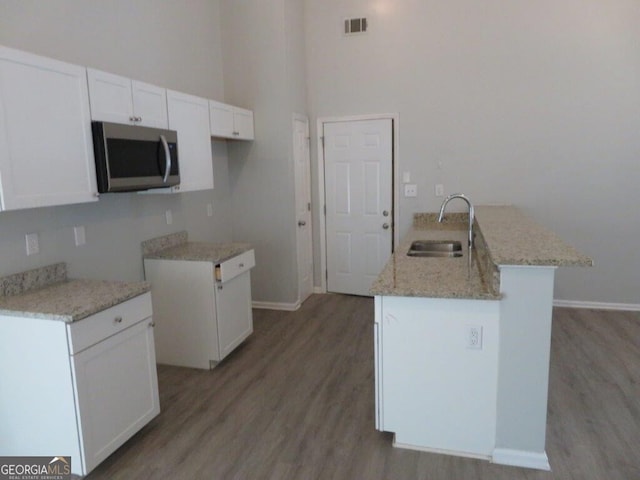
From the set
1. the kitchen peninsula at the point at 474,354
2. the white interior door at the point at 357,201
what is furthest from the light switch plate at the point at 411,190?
Answer: the kitchen peninsula at the point at 474,354

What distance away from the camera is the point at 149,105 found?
300cm

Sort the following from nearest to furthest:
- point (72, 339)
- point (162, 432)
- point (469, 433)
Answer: point (72, 339) → point (469, 433) → point (162, 432)

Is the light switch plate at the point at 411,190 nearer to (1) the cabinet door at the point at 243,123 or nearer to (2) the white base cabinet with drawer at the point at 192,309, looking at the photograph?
(1) the cabinet door at the point at 243,123

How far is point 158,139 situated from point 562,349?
3.50m

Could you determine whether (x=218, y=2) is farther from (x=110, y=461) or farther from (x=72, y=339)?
(x=110, y=461)

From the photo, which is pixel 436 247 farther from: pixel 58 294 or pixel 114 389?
pixel 58 294

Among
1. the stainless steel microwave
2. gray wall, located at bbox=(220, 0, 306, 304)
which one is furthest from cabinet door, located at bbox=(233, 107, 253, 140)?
the stainless steel microwave

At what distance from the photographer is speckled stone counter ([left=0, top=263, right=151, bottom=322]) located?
209 cm

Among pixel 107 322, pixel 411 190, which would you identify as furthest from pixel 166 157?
pixel 411 190

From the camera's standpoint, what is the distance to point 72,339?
2047 mm

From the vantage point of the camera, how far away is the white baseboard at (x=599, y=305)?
14.5ft

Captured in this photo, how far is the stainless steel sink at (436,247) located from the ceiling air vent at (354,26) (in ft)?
8.56

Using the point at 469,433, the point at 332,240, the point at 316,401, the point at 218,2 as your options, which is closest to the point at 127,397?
the point at 316,401

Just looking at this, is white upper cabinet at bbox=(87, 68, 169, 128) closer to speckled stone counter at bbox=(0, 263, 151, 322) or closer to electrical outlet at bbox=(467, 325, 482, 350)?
speckled stone counter at bbox=(0, 263, 151, 322)
